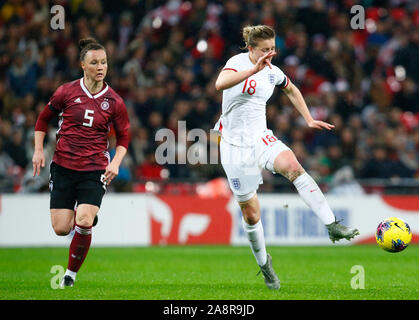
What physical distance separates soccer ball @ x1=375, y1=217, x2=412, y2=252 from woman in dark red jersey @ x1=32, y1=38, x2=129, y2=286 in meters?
2.70

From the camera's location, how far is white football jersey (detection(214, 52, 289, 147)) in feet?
26.0

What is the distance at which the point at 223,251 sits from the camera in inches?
547

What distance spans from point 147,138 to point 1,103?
11.2ft

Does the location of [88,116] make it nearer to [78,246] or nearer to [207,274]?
[78,246]

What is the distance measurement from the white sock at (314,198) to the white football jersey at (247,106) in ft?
2.44

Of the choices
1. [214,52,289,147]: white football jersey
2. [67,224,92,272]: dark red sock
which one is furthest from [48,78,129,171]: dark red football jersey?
[214,52,289,147]: white football jersey

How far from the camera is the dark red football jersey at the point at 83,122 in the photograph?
806cm

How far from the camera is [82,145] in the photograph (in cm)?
809

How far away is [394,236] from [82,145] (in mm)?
3230

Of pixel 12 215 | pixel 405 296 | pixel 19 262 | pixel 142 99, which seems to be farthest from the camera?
pixel 142 99

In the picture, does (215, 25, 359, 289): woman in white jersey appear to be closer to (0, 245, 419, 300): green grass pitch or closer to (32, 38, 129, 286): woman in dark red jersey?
(0, 245, 419, 300): green grass pitch

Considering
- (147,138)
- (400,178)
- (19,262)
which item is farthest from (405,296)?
(147,138)
